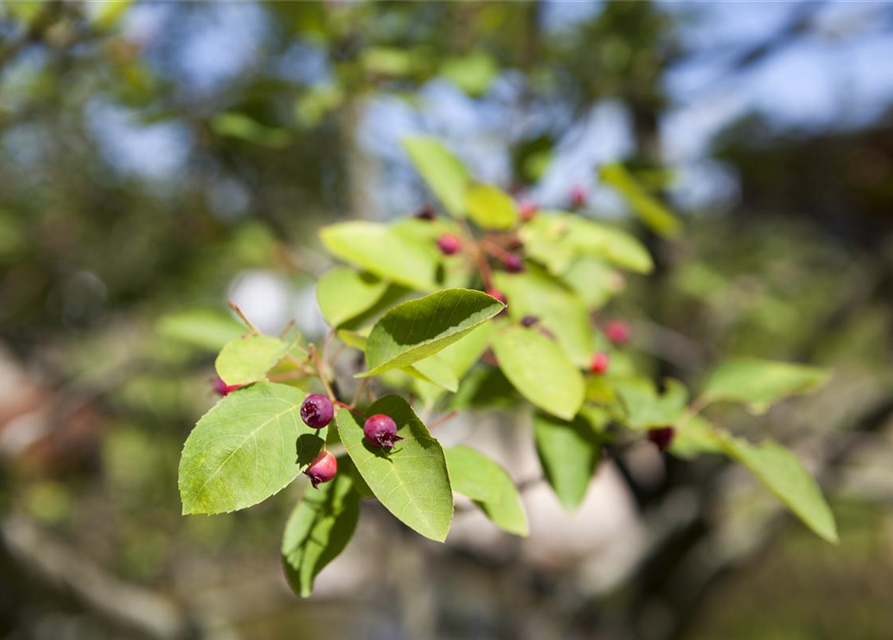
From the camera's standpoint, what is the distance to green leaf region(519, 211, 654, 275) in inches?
34.5

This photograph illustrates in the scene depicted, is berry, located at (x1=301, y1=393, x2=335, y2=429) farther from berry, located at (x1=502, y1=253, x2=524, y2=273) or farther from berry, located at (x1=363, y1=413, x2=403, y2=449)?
berry, located at (x1=502, y1=253, x2=524, y2=273)

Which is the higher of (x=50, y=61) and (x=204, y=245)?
(x=50, y=61)

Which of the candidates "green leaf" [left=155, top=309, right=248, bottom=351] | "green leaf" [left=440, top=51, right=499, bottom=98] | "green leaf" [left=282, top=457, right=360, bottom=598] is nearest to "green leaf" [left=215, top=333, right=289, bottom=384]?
"green leaf" [left=282, top=457, right=360, bottom=598]

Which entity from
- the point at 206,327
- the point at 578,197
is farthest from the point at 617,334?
the point at 206,327

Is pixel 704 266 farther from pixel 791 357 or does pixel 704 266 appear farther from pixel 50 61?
pixel 50 61

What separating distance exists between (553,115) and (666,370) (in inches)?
46.9

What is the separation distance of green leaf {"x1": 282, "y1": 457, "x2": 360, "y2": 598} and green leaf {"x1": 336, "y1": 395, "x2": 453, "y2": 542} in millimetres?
116

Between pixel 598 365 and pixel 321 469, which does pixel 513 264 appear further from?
pixel 321 469

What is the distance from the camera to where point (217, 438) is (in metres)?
0.52

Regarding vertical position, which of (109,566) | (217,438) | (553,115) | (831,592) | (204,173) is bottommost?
(831,592)

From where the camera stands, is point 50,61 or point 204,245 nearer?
point 50,61

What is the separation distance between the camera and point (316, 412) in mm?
545

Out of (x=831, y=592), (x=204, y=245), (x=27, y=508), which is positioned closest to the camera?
(x=204, y=245)

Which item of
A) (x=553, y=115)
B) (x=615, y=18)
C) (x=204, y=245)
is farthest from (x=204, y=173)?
(x=615, y=18)
